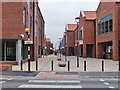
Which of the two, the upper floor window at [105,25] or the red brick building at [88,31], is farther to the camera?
the red brick building at [88,31]

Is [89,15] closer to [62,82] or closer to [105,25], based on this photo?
[105,25]

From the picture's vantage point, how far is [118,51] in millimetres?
41781

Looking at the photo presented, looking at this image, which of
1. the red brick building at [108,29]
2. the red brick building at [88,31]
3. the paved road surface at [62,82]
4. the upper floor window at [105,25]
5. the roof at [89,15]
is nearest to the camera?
the paved road surface at [62,82]

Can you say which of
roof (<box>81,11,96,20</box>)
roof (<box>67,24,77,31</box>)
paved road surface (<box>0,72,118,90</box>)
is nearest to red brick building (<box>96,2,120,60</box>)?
roof (<box>81,11,96,20</box>)

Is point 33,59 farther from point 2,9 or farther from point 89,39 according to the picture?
point 89,39

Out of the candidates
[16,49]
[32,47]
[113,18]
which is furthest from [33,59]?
[113,18]

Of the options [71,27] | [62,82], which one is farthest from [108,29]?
[71,27]

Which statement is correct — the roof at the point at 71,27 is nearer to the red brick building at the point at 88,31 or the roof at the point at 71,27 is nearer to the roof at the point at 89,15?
the roof at the point at 89,15

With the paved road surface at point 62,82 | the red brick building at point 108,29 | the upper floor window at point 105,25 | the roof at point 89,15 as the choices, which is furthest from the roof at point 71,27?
the paved road surface at point 62,82

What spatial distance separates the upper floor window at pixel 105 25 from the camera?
149 ft

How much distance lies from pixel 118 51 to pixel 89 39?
1964cm

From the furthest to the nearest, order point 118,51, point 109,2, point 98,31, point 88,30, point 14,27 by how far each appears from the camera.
Result: point 88,30
point 98,31
point 109,2
point 118,51
point 14,27

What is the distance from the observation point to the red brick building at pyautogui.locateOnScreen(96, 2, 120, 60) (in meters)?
42.0

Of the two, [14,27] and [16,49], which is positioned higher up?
[14,27]
